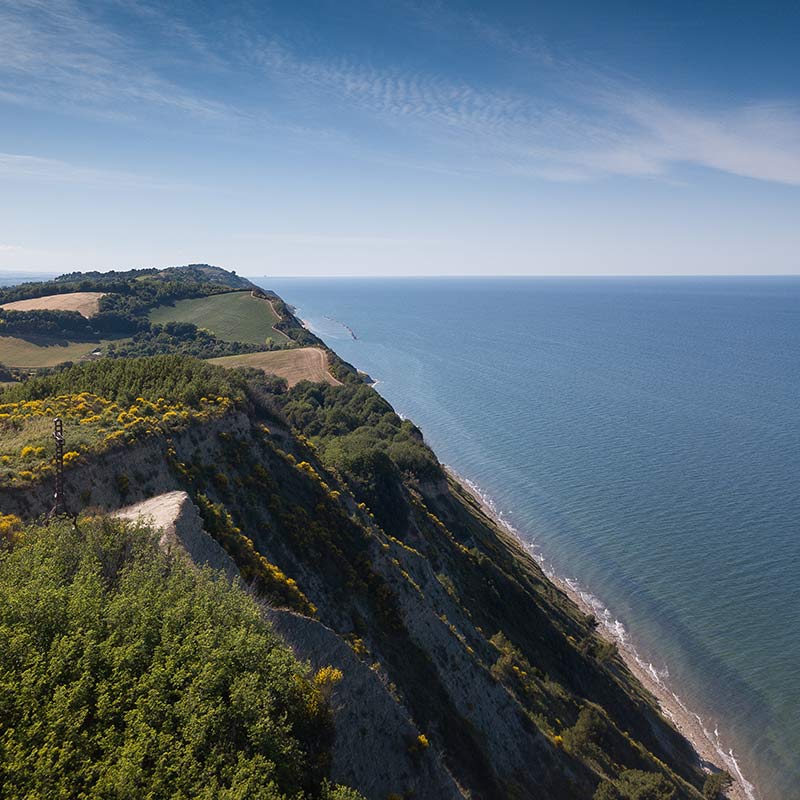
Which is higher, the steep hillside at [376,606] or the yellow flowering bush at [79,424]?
the yellow flowering bush at [79,424]

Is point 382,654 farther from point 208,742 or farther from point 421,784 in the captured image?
point 208,742

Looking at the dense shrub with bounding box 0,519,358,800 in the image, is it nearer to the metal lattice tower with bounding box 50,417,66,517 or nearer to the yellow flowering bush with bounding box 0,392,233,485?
the metal lattice tower with bounding box 50,417,66,517

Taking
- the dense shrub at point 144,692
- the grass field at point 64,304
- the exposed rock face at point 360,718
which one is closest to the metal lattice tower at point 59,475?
the exposed rock face at point 360,718

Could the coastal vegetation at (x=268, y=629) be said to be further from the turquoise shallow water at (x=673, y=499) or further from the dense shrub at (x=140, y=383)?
the turquoise shallow water at (x=673, y=499)

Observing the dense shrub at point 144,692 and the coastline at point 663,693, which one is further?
the coastline at point 663,693

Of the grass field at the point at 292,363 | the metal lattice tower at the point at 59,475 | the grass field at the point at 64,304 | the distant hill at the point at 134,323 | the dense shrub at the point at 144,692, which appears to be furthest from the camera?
the grass field at the point at 64,304

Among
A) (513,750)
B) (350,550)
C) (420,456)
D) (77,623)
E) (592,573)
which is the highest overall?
(77,623)

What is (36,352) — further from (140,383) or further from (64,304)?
(140,383)

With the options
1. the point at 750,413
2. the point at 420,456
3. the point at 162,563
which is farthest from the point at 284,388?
the point at 750,413

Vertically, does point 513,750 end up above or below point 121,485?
below
